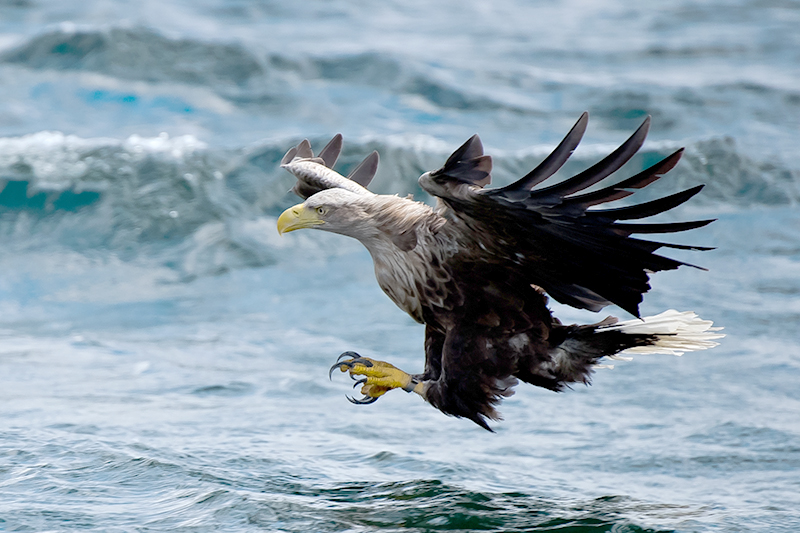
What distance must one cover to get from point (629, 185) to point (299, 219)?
4.71 feet

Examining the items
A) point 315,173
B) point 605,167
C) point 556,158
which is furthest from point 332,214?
point 605,167

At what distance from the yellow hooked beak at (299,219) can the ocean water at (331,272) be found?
1.19 m

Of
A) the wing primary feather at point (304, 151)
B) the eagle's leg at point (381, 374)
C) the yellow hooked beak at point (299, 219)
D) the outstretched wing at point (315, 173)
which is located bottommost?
the eagle's leg at point (381, 374)

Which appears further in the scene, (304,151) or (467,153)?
(304,151)

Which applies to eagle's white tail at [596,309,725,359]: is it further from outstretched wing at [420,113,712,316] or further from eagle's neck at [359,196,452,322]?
eagle's neck at [359,196,452,322]

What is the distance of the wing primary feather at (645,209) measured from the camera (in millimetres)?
3424

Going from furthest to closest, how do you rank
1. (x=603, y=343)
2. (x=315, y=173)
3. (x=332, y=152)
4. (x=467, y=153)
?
(x=332, y=152)
(x=315, y=173)
(x=603, y=343)
(x=467, y=153)

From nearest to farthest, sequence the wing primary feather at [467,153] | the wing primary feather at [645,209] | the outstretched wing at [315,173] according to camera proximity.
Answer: the wing primary feather at [645,209] → the wing primary feather at [467,153] → the outstretched wing at [315,173]

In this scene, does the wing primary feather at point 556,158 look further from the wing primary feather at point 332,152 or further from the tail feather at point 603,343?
the wing primary feather at point 332,152

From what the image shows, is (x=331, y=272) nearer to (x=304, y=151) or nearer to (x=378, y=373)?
(x=304, y=151)

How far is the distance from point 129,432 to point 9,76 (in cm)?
885

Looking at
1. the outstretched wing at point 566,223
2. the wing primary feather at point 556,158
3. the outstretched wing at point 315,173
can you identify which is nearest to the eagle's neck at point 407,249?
the outstretched wing at point 566,223

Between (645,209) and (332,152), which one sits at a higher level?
(332,152)

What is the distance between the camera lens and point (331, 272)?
29.3 ft
